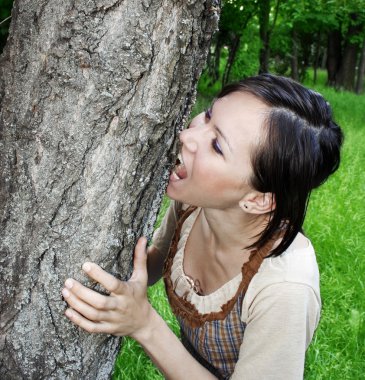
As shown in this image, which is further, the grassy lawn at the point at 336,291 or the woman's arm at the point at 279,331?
the grassy lawn at the point at 336,291

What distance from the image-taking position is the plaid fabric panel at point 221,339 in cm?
159

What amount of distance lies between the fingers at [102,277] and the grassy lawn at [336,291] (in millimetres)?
1318

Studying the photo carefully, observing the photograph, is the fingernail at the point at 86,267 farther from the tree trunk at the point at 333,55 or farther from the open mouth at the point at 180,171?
the tree trunk at the point at 333,55

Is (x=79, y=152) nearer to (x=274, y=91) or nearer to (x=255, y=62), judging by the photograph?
(x=274, y=91)

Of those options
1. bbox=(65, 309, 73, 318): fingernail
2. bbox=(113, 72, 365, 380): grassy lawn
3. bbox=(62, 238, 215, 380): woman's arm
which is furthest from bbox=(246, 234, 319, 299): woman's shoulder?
bbox=(113, 72, 365, 380): grassy lawn

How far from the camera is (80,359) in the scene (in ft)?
4.61

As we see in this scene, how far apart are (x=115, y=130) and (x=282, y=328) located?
2.16 ft

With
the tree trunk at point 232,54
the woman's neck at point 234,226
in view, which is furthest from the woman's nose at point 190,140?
the tree trunk at point 232,54

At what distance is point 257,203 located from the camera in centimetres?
152

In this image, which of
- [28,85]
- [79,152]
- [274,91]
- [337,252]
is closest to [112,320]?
[79,152]

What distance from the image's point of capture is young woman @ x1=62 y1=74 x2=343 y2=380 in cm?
139

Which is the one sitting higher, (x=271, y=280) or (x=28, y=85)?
(x=28, y=85)

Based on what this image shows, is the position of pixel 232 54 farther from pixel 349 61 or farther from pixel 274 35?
pixel 349 61

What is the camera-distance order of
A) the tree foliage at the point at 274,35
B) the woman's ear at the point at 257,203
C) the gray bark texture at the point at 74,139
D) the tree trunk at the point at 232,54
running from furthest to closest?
the tree trunk at the point at 232,54 → the tree foliage at the point at 274,35 → the woman's ear at the point at 257,203 → the gray bark texture at the point at 74,139
